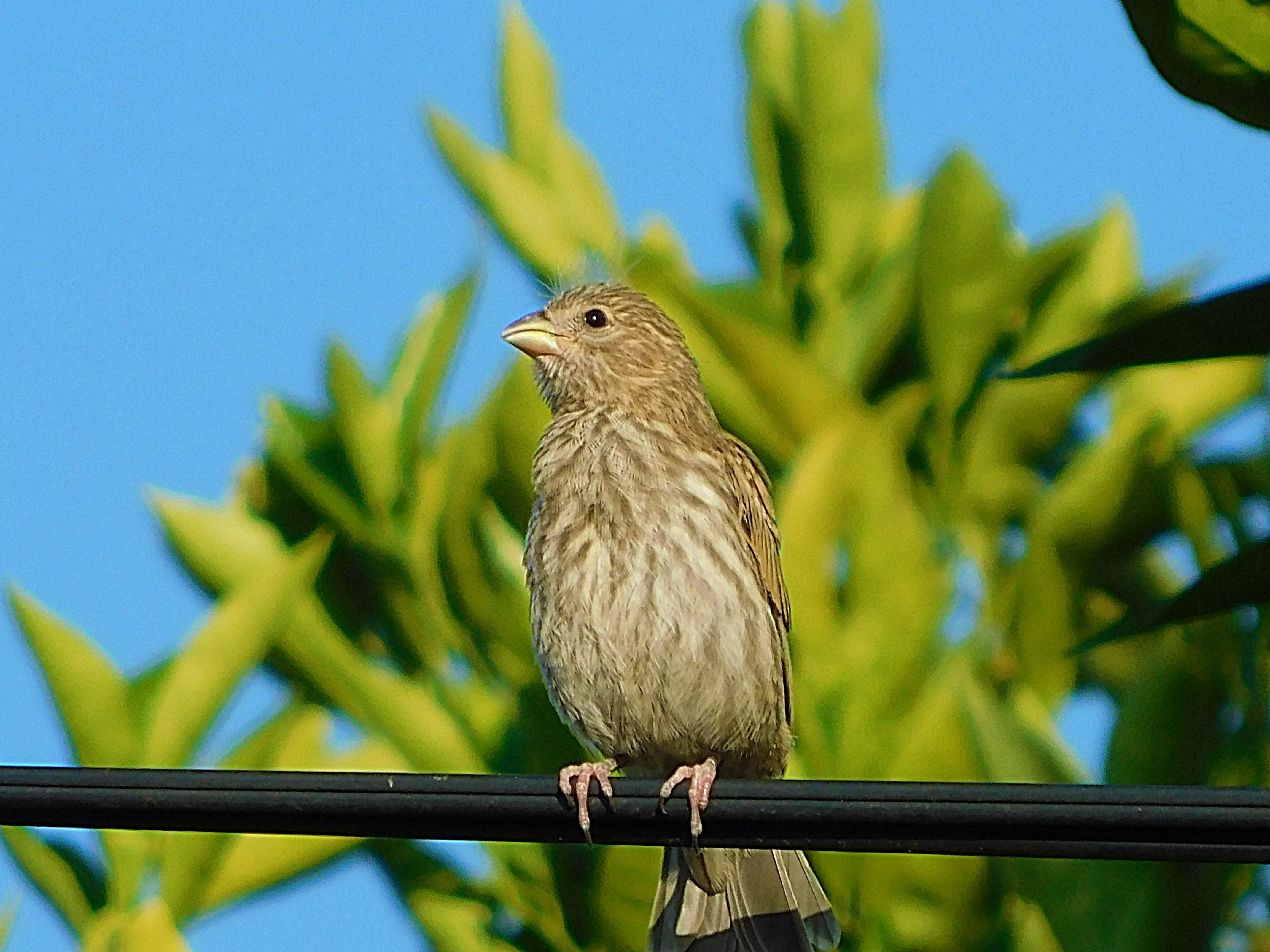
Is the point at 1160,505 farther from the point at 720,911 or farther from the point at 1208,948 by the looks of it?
the point at 720,911

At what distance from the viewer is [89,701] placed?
213 inches

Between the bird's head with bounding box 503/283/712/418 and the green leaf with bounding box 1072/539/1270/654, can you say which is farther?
the bird's head with bounding box 503/283/712/418

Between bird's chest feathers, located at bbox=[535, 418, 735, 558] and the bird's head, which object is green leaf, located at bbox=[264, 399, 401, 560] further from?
bird's chest feathers, located at bbox=[535, 418, 735, 558]

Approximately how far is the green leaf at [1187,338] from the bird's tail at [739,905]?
69.3 inches

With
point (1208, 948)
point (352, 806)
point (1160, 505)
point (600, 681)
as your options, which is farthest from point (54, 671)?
point (1160, 505)

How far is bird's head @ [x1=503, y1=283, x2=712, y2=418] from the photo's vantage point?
540cm

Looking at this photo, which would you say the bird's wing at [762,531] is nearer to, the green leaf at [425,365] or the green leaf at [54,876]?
the green leaf at [425,365]

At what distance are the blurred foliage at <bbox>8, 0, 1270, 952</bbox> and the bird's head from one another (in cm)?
38

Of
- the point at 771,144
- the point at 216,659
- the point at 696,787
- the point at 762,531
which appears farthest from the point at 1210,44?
the point at 771,144

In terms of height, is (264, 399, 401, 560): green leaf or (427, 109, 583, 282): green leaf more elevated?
(427, 109, 583, 282): green leaf

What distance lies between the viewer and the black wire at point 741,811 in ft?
8.96

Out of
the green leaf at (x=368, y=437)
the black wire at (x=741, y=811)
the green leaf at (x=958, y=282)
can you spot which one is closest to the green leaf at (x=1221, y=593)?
the black wire at (x=741, y=811)

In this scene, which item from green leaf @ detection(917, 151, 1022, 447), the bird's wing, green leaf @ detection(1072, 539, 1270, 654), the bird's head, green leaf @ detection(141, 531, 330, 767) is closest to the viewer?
green leaf @ detection(1072, 539, 1270, 654)

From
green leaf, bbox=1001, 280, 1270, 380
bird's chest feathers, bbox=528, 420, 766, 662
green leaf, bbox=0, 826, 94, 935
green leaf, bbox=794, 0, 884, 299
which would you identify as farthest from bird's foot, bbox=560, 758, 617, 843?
green leaf, bbox=794, 0, 884, 299
